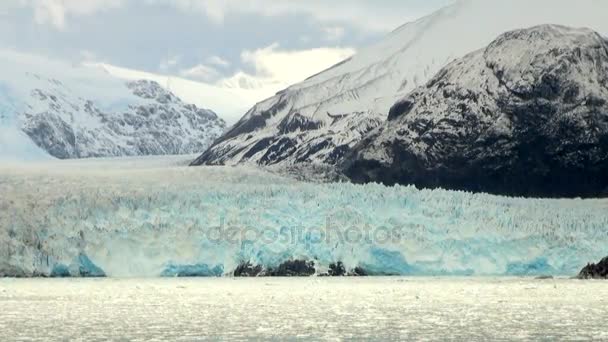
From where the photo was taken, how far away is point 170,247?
4194cm

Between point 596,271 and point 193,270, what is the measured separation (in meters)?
19.0

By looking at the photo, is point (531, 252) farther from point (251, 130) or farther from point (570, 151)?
point (251, 130)

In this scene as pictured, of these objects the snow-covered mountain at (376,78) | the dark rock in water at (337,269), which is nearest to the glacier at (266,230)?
the dark rock in water at (337,269)

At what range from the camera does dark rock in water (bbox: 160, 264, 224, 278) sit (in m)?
42.8

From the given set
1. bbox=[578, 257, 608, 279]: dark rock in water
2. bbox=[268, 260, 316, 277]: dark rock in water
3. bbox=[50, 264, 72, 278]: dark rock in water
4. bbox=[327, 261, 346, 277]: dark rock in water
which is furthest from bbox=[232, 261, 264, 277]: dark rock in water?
bbox=[578, 257, 608, 279]: dark rock in water

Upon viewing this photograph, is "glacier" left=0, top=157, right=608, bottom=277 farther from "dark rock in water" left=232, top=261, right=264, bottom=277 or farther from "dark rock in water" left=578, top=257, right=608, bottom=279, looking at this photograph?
"dark rock in water" left=578, top=257, right=608, bottom=279

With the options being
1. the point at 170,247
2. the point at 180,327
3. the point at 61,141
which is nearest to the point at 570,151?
the point at 170,247

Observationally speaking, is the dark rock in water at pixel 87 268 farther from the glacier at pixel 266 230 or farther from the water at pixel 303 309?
the water at pixel 303 309

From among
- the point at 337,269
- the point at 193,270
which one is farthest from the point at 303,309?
the point at 337,269

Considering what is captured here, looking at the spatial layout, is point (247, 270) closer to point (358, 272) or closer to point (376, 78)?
point (358, 272)

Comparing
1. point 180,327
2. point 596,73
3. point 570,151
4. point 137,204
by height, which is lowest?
point 180,327

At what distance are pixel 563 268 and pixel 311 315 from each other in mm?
21141

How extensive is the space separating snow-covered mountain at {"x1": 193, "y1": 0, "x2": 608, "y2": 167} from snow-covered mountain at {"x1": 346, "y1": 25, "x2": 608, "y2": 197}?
29.9 feet

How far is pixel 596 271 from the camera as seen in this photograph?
47.3 meters
